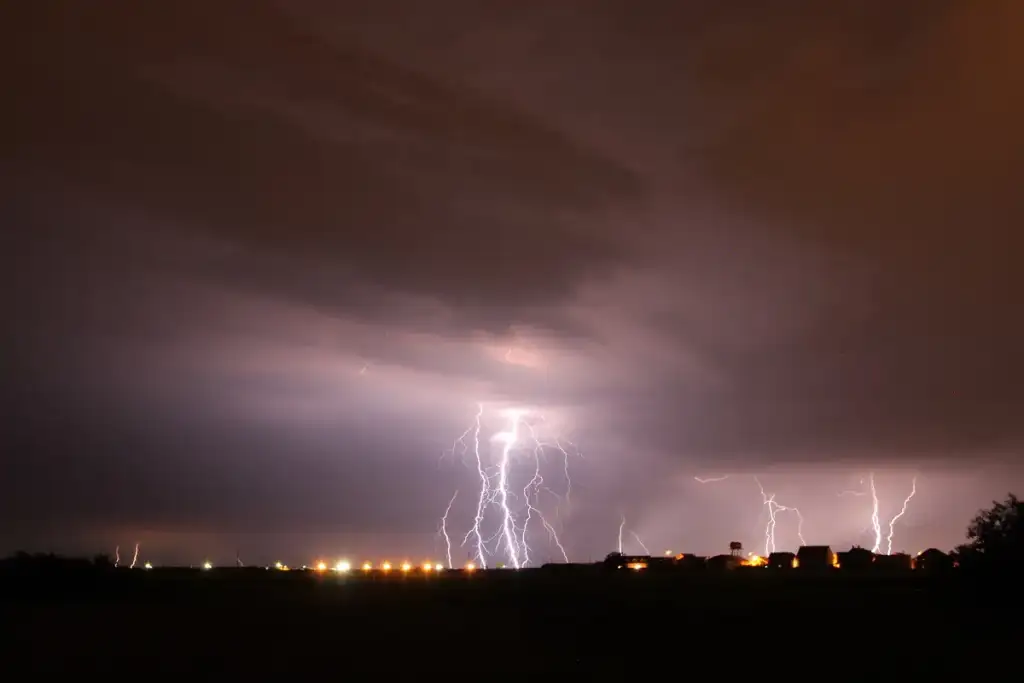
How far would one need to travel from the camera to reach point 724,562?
71312 mm

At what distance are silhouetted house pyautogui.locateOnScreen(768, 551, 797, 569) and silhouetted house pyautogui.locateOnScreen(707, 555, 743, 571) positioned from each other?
2424 millimetres

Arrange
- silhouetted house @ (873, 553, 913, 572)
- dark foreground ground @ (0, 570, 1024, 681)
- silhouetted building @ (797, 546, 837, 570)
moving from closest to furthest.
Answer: dark foreground ground @ (0, 570, 1024, 681)
silhouetted house @ (873, 553, 913, 572)
silhouetted building @ (797, 546, 837, 570)

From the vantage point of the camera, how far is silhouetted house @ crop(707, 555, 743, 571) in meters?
68.9

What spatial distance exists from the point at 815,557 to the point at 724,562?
8.33m

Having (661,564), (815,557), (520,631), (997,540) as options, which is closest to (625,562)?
(661,564)

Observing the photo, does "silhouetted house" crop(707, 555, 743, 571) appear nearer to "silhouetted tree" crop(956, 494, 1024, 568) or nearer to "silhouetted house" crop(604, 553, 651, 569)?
"silhouetted house" crop(604, 553, 651, 569)

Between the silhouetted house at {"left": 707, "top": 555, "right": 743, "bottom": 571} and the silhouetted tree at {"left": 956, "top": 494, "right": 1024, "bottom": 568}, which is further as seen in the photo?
the silhouetted house at {"left": 707, "top": 555, "right": 743, "bottom": 571}

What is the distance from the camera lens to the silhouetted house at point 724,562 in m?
68.9

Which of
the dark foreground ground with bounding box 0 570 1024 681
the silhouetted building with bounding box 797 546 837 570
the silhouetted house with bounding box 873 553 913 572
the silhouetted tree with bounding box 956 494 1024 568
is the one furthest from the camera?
the silhouetted building with bounding box 797 546 837 570

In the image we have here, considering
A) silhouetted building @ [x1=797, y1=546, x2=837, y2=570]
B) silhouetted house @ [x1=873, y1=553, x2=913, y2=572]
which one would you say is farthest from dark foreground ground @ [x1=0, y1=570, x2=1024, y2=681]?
silhouetted building @ [x1=797, y1=546, x2=837, y2=570]

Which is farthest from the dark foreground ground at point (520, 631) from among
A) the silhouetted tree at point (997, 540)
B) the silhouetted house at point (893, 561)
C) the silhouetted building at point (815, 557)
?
the silhouetted building at point (815, 557)

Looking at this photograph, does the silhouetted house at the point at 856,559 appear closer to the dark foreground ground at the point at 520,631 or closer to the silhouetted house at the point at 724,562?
the silhouetted house at the point at 724,562

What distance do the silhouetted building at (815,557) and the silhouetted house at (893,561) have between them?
11.2ft

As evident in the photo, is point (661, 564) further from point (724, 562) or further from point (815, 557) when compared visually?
point (815, 557)
